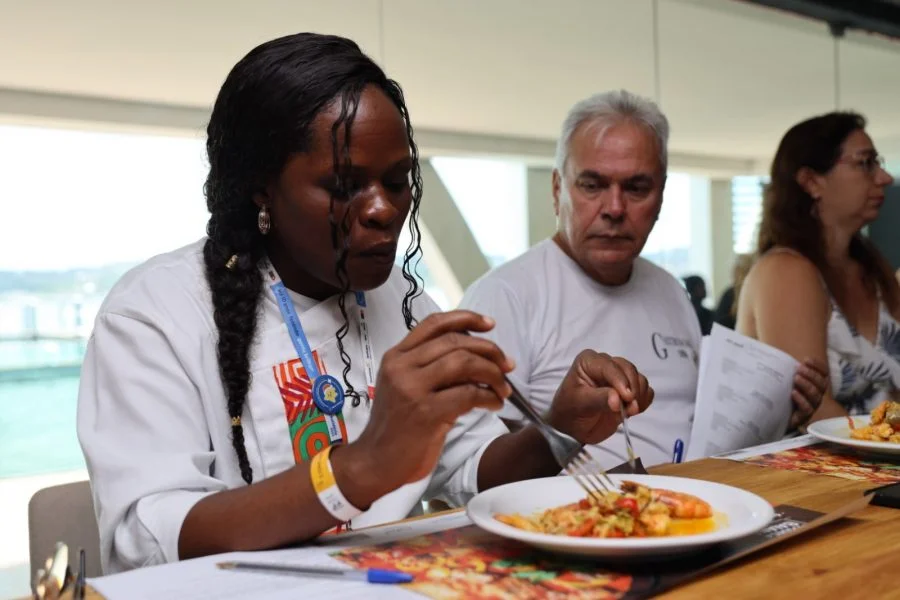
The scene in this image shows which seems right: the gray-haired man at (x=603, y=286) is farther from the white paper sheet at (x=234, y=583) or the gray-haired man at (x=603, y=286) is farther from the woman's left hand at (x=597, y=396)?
the white paper sheet at (x=234, y=583)

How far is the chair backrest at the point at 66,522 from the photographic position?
4.22 feet

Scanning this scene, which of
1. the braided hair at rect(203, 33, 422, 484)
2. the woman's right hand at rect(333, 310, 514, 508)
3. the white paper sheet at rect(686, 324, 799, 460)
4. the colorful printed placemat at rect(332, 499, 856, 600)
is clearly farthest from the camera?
the white paper sheet at rect(686, 324, 799, 460)

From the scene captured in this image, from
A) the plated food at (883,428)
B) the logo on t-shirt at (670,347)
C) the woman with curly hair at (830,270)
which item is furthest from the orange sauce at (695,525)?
the woman with curly hair at (830,270)

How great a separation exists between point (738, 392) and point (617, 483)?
77 cm

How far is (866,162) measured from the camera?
8.68 ft

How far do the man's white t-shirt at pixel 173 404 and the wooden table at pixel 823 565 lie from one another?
8.1 inches

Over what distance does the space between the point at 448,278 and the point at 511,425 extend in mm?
1848

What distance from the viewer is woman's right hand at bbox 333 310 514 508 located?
3.00 ft

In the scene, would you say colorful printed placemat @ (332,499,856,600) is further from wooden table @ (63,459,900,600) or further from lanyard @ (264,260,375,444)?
lanyard @ (264,260,375,444)

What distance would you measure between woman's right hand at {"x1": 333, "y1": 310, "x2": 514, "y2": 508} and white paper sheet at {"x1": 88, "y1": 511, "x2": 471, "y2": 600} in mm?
114

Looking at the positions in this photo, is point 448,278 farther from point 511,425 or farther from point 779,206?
point 511,425

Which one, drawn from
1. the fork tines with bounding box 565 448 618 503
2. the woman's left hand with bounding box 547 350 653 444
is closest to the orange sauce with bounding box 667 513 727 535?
the fork tines with bounding box 565 448 618 503

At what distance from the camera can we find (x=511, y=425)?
6.01 feet

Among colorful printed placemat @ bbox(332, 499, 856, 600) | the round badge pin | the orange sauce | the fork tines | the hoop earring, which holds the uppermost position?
the hoop earring
